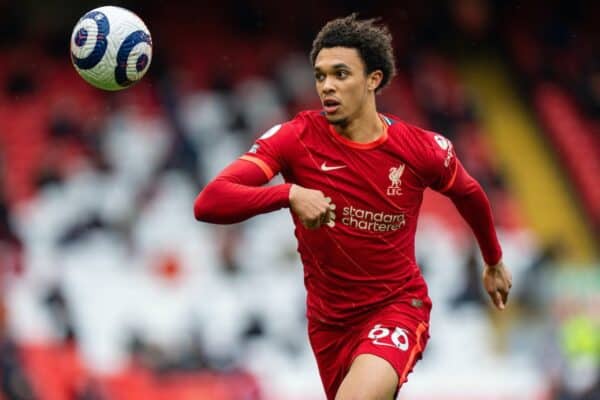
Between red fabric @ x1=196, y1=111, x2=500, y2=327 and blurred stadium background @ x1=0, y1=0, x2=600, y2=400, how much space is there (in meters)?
6.02

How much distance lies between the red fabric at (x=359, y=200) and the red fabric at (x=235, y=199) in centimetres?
39

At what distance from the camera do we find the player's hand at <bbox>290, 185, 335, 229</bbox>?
5215mm

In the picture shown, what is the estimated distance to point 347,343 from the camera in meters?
6.18

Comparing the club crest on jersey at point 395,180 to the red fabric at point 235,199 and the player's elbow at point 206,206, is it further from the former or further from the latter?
the player's elbow at point 206,206

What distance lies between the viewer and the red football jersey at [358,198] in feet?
19.9

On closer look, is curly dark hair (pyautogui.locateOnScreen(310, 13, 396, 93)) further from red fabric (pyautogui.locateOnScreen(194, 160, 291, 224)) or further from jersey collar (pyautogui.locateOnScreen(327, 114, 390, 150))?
Answer: red fabric (pyautogui.locateOnScreen(194, 160, 291, 224))

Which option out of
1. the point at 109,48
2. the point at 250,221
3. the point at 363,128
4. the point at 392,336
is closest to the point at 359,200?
the point at 363,128

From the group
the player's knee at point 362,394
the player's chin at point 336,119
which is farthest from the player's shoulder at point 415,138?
the player's knee at point 362,394

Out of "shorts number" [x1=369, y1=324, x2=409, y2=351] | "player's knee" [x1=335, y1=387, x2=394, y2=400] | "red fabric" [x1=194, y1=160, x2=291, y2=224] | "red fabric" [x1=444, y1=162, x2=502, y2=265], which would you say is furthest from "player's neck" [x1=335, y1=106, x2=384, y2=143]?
"player's knee" [x1=335, y1=387, x2=394, y2=400]

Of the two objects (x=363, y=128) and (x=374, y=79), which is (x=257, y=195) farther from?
(x=374, y=79)

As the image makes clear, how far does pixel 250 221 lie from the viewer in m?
13.5

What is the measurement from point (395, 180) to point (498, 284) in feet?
3.05

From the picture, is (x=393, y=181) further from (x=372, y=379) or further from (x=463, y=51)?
(x=463, y=51)

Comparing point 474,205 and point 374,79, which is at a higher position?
point 374,79
